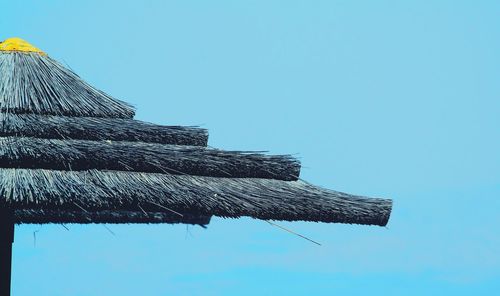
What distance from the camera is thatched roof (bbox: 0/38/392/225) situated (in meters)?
6.93

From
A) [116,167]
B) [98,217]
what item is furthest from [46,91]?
[98,217]

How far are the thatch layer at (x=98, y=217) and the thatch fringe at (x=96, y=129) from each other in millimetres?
1728

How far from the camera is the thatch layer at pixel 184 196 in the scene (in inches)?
266

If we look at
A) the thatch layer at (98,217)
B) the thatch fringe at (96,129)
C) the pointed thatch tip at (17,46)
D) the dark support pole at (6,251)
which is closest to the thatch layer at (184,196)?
the thatch fringe at (96,129)

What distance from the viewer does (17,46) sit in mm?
8789

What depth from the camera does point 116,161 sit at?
7.33 metres

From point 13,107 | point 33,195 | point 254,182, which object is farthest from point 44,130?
point 254,182

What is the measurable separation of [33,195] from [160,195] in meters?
Result: 0.94

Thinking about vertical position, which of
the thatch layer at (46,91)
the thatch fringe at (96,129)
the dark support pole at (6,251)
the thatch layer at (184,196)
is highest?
the thatch layer at (46,91)

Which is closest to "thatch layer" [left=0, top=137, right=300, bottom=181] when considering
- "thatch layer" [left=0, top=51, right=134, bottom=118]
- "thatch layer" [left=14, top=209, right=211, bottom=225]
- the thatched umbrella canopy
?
the thatched umbrella canopy

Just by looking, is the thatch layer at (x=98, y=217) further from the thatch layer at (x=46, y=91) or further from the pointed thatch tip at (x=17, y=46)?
the pointed thatch tip at (x=17, y=46)

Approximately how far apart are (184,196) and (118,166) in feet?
1.96

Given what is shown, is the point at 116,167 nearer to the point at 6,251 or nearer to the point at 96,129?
the point at 96,129

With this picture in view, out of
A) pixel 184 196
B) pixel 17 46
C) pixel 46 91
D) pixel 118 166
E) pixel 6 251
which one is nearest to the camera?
pixel 184 196
